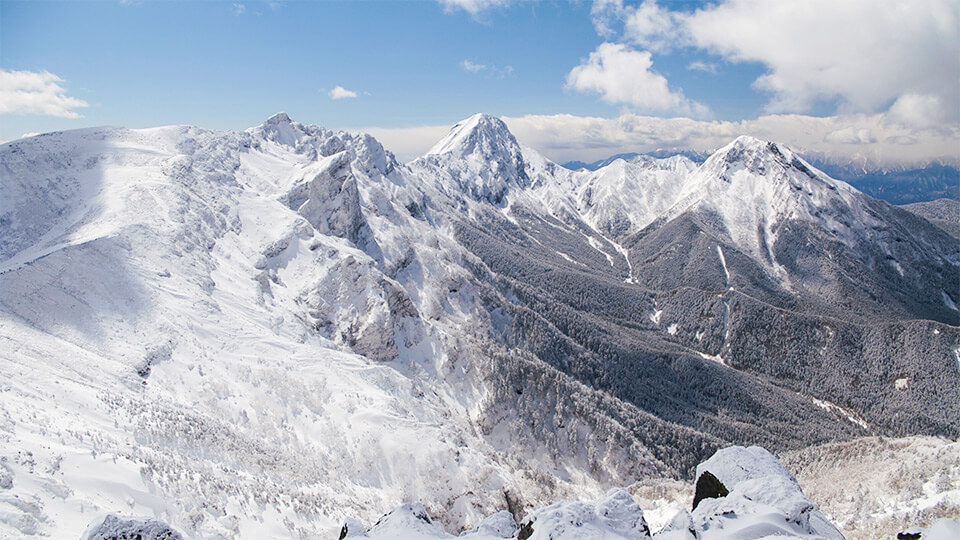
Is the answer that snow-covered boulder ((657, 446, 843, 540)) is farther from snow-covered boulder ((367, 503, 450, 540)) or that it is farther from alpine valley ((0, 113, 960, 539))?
snow-covered boulder ((367, 503, 450, 540))

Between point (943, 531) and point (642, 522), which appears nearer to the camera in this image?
point (943, 531)

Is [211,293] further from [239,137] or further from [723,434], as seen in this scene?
[723,434]

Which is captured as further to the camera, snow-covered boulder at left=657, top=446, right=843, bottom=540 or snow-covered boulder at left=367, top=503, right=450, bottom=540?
snow-covered boulder at left=367, top=503, right=450, bottom=540

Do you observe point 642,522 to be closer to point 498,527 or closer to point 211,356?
point 498,527

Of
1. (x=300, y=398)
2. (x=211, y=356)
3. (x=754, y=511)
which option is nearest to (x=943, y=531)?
(x=754, y=511)

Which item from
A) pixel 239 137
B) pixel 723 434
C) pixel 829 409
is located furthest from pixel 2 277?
pixel 829 409

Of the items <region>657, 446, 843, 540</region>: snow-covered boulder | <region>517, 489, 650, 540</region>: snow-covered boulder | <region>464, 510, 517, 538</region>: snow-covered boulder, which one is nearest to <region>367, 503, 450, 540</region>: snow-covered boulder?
<region>464, 510, 517, 538</region>: snow-covered boulder

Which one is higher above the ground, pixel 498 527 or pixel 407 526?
pixel 407 526

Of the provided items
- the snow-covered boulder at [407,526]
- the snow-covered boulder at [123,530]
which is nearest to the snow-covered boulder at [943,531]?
the snow-covered boulder at [407,526]
